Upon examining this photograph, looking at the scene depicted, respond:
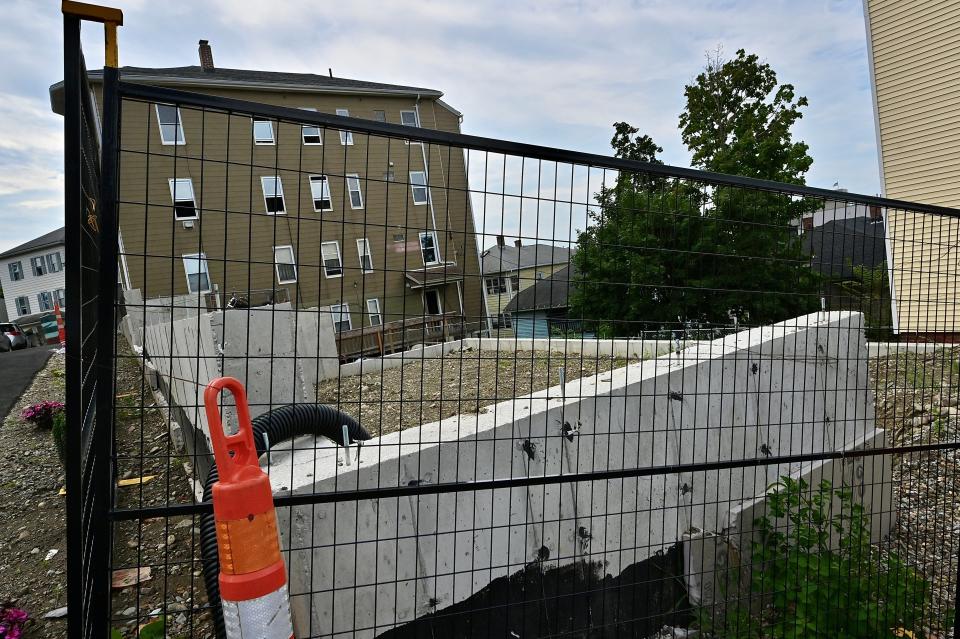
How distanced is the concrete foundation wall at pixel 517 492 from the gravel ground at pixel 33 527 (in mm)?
1676

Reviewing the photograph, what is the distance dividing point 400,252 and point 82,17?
1.11 meters

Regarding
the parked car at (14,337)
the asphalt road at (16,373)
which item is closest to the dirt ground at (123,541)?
the asphalt road at (16,373)

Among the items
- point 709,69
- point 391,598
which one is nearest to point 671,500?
point 391,598

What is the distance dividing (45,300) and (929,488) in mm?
38626

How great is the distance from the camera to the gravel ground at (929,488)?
3691mm

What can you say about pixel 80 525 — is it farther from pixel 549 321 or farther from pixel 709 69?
pixel 709 69

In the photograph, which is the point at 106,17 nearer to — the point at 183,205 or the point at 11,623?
the point at 183,205

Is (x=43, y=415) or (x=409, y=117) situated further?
(x=409, y=117)

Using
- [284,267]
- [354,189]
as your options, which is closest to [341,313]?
[284,267]

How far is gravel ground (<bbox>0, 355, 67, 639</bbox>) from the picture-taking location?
338 centimetres

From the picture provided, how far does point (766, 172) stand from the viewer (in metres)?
18.3

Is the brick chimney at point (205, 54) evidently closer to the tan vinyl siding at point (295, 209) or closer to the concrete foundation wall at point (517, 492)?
the tan vinyl siding at point (295, 209)

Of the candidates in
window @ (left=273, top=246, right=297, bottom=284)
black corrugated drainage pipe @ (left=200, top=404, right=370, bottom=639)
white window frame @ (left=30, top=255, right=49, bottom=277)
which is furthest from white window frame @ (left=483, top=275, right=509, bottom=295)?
white window frame @ (left=30, top=255, right=49, bottom=277)

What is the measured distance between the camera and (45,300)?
3192 cm
